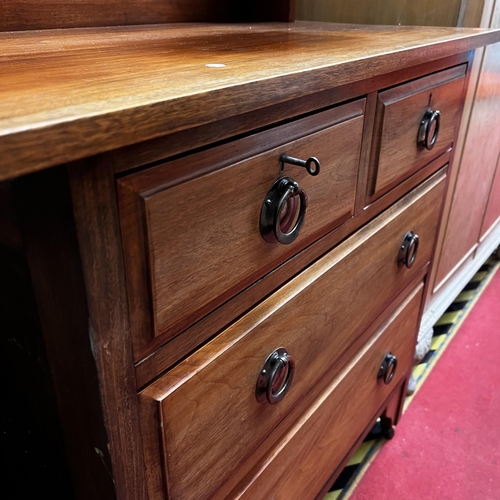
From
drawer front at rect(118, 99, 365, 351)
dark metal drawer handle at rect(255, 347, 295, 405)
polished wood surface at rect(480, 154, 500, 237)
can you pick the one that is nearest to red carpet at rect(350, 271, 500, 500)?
polished wood surface at rect(480, 154, 500, 237)

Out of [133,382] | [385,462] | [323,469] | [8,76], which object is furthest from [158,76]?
[385,462]

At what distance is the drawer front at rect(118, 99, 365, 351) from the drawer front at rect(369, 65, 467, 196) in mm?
94

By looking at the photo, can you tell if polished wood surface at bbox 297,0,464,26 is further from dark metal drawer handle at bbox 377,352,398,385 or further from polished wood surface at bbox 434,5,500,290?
dark metal drawer handle at bbox 377,352,398,385

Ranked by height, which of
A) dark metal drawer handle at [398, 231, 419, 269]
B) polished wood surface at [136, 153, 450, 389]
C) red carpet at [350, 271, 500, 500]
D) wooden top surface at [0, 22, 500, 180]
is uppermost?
wooden top surface at [0, 22, 500, 180]

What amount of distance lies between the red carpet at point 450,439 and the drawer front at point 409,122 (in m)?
0.61

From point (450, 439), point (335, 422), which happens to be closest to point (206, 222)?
point (335, 422)

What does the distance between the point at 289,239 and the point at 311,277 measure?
0.09 m

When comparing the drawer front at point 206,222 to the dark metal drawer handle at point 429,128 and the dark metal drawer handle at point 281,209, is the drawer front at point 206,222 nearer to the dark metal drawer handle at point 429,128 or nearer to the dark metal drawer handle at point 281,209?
the dark metal drawer handle at point 281,209

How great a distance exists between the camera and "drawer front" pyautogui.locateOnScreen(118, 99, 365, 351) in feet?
1.04

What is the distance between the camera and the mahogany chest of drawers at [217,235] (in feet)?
0.94

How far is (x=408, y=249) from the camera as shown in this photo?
717 millimetres

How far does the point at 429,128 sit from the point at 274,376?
0.39 metres

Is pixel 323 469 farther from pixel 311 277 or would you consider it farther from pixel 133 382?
pixel 133 382

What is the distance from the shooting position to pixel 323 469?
0.73m
